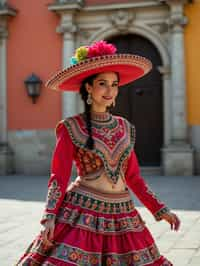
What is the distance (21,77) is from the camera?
1380cm

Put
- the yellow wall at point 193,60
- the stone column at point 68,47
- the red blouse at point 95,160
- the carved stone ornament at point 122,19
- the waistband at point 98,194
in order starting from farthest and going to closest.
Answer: the stone column at point 68,47 → the carved stone ornament at point 122,19 → the yellow wall at point 193,60 → the waistband at point 98,194 → the red blouse at point 95,160

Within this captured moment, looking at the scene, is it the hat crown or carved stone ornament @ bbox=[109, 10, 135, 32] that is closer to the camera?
the hat crown

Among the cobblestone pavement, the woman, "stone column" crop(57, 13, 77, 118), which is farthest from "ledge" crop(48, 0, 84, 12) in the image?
the woman

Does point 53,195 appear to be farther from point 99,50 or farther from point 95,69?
point 99,50

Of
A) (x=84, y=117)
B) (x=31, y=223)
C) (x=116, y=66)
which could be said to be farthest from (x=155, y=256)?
(x=31, y=223)

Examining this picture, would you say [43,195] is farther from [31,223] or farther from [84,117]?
[84,117]

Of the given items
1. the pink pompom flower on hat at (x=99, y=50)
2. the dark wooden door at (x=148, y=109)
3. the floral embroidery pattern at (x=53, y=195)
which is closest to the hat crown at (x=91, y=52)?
the pink pompom flower on hat at (x=99, y=50)

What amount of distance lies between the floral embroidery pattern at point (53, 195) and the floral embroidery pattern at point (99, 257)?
0.66 feet

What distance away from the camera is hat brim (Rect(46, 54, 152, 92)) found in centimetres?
298

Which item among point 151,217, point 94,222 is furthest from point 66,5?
point 94,222

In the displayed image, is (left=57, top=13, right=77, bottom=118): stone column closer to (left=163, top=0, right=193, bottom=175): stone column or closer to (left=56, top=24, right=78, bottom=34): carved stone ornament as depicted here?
(left=56, top=24, right=78, bottom=34): carved stone ornament

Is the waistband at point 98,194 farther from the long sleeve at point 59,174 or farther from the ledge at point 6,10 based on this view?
the ledge at point 6,10

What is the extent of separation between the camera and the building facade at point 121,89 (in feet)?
41.3

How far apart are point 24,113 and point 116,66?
1088 cm
